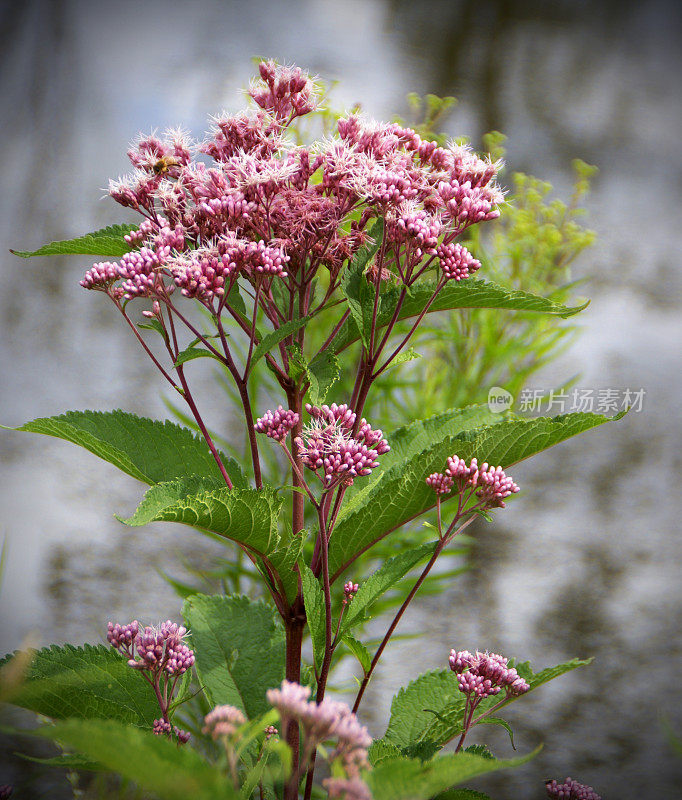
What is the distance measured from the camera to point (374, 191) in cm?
36

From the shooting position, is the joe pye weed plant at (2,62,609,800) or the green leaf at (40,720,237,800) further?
the joe pye weed plant at (2,62,609,800)

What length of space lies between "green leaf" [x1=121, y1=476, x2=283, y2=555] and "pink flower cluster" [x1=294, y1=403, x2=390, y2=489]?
0.03m

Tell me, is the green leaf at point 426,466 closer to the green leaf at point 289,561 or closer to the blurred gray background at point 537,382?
the green leaf at point 289,561

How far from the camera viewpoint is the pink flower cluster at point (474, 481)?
38 centimetres

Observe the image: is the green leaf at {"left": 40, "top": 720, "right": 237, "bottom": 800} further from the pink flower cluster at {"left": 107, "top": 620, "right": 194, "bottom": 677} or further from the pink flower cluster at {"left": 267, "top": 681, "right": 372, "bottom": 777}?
the pink flower cluster at {"left": 107, "top": 620, "right": 194, "bottom": 677}

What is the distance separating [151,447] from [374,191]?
20 centimetres

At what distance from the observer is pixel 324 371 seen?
0.40m

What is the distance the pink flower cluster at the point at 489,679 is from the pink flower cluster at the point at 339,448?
147 millimetres

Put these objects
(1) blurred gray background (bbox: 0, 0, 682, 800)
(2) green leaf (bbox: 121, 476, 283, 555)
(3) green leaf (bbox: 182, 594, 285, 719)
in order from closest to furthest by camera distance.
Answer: (2) green leaf (bbox: 121, 476, 283, 555)
(3) green leaf (bbox: 182, 594, 285, 719)
(1) blurred gray background (bbox: 0, 0, 682, 800)

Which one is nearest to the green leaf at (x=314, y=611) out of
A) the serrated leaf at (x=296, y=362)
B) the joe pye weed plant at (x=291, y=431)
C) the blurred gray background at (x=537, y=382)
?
the joe pye weed plant at (x=291, y=431)

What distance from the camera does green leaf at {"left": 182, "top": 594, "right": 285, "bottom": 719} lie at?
43 centimetres

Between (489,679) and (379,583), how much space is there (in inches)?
3.7

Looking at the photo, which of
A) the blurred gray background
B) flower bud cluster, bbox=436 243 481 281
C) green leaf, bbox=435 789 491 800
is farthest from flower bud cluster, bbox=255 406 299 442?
the blurred gray background

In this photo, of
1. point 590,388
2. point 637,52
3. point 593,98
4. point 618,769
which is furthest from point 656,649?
point 637,52
